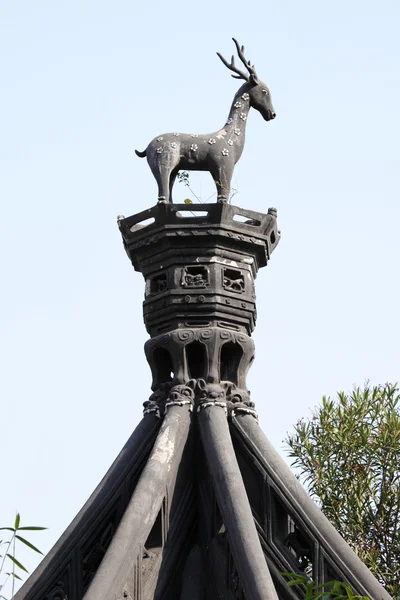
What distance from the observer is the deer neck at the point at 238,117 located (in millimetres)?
13587

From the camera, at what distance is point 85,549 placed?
12023 mm

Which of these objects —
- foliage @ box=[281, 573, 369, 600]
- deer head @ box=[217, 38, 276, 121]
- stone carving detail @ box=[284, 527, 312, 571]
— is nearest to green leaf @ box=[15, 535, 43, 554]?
foliage @ box=[281, 573, 369, 600]

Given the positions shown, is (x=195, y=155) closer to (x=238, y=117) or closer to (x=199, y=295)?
(x=238, y=117)

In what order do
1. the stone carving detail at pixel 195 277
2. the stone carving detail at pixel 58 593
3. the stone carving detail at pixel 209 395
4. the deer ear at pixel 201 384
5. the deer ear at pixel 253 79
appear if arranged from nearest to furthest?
the stone carving detail at pixel 58 593 → the stone carving detail at pixel 209 395 → the deer ear at pixel 201 384 → the stone carving detail at pixel 195 277 → the deer ear at pixel 253 79

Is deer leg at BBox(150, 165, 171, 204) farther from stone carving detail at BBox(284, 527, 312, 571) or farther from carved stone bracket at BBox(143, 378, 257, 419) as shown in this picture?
stone carving detail at BBox(284, 527, 312, 571)

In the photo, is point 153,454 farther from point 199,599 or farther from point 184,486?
point 199,599

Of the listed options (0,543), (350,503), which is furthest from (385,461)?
(0,543)

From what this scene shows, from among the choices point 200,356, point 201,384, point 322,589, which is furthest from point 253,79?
point 322,589

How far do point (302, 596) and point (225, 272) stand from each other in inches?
119

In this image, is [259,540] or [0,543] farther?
[259,540]

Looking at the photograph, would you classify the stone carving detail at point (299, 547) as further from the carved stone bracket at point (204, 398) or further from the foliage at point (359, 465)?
the foliage at point (359, 465)

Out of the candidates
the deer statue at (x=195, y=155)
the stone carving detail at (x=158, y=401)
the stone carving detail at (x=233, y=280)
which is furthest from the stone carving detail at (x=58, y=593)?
the deer statue at (x=195, y=155)

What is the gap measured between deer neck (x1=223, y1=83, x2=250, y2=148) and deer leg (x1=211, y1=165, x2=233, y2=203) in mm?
321

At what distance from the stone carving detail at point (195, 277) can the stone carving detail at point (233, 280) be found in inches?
6.8
